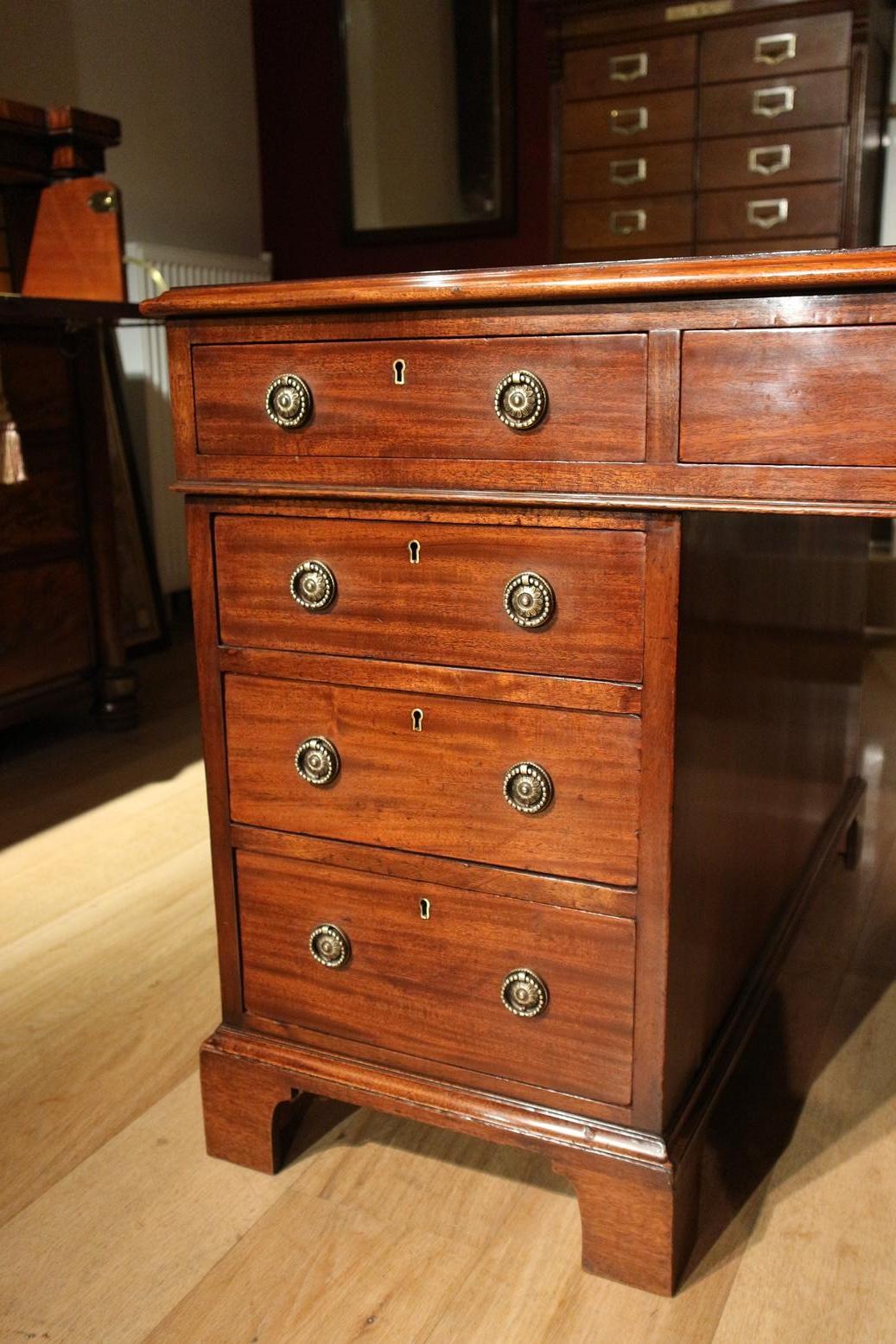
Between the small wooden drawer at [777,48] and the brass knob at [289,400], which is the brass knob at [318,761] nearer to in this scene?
the brass knob at [289,400]

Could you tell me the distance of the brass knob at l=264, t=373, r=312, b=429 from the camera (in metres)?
1.10

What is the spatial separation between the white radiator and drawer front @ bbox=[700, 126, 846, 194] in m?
1.62

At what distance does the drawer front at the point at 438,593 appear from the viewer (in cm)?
102

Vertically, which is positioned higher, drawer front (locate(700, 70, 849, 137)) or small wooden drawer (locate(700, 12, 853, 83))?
small wooden drawer (locate(700, 12, 853, 83))

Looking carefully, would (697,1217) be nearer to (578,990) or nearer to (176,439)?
(578,990)

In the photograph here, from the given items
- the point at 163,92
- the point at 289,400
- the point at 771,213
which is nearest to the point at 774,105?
the point at 771,213

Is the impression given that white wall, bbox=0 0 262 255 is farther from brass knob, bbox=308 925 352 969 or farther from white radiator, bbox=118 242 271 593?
brass knob, bbox=308 925 352 969

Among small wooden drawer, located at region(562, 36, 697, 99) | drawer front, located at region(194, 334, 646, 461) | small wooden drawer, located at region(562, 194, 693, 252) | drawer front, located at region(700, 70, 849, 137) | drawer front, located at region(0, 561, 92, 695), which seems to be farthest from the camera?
small wooden drawer, located at region(562, 194, 693, 252)

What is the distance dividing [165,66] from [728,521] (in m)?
3.59

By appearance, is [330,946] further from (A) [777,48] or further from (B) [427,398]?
(A) [777,48]

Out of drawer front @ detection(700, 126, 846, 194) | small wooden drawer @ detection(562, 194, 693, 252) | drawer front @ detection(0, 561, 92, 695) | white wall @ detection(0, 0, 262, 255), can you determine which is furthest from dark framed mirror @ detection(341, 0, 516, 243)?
drawer front @ detection(0, 561, 92, 695)

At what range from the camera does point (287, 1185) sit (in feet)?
4.15

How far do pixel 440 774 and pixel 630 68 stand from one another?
3.30 m

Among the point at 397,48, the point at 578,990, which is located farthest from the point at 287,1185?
the point at 397,48
